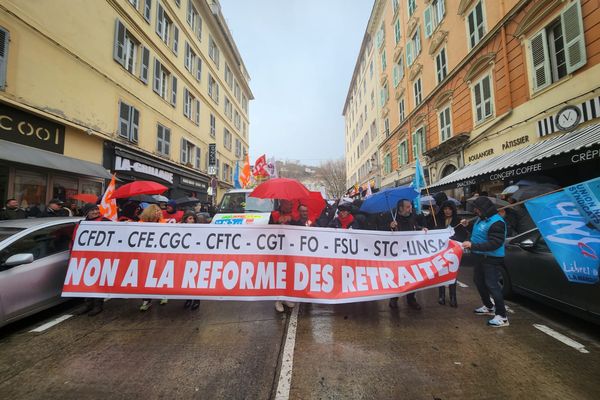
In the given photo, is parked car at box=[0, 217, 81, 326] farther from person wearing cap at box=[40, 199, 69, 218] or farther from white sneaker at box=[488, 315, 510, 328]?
white sneaker at box=[488, 315, 510, 328]

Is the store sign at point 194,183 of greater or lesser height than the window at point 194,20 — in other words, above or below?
below

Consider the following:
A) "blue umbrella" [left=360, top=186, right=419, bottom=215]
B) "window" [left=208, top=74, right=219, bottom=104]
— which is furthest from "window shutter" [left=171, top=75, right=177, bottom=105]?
"blue umbrella" [left=360, top=186, right=419, bottom=215]

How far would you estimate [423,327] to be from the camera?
3.99 m

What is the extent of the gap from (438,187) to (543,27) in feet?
21.4

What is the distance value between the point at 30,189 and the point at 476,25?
19.3 metres

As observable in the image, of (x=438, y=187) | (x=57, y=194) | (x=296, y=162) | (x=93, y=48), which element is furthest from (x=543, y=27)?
(x=296, y=162)

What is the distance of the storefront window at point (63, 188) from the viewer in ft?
32.6

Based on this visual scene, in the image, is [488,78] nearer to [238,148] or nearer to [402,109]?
[402,109]

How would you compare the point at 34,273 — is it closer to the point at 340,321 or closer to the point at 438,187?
the point at 340,321

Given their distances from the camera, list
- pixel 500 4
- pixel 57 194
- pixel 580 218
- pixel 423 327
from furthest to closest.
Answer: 1. pixel 500 4
2. pixel 57 194
3. pixel 423 327
4. pixel 580 218

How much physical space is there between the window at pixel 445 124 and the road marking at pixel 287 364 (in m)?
15.6

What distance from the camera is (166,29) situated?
1759 centimetres

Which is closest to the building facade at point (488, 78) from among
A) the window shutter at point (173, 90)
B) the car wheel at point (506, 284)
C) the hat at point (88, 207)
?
the car wheel at point (506, 284)

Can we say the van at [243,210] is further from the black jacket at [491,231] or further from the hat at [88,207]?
the black jacket at [491,231]
